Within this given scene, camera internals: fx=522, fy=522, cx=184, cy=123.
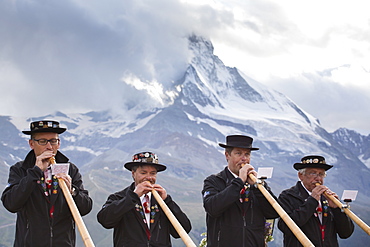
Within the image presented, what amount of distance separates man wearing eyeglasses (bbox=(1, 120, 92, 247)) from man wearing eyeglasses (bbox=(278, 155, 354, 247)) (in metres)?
2.69

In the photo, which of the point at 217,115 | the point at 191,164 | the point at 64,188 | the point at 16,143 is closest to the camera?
the point at 64,188

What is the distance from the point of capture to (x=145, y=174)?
21.5 feet

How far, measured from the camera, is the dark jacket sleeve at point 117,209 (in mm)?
6203

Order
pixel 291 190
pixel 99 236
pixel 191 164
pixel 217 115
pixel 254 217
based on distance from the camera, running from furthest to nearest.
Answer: pixel 217 115, pixel 191 164, pixel 99 236, pixel 291 190, pixel 254 217

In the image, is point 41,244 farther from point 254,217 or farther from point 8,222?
point 8,222

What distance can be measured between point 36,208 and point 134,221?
1.18 m

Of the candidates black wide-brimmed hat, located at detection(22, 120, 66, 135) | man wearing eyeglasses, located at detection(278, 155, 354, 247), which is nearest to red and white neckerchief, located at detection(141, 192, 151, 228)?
black wide-brimmed hat, located at detection(22, 120, 66, 135)

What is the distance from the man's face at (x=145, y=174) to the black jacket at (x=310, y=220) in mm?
1789

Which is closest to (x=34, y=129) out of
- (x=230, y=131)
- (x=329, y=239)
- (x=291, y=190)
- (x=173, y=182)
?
(x=291, y=190)

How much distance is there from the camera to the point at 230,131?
177375mm

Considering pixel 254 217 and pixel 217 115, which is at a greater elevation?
pixel 217 115

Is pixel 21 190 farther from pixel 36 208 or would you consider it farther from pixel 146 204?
pixel 146 204

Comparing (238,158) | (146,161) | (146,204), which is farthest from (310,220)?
(146,161)

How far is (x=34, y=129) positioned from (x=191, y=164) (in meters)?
141
